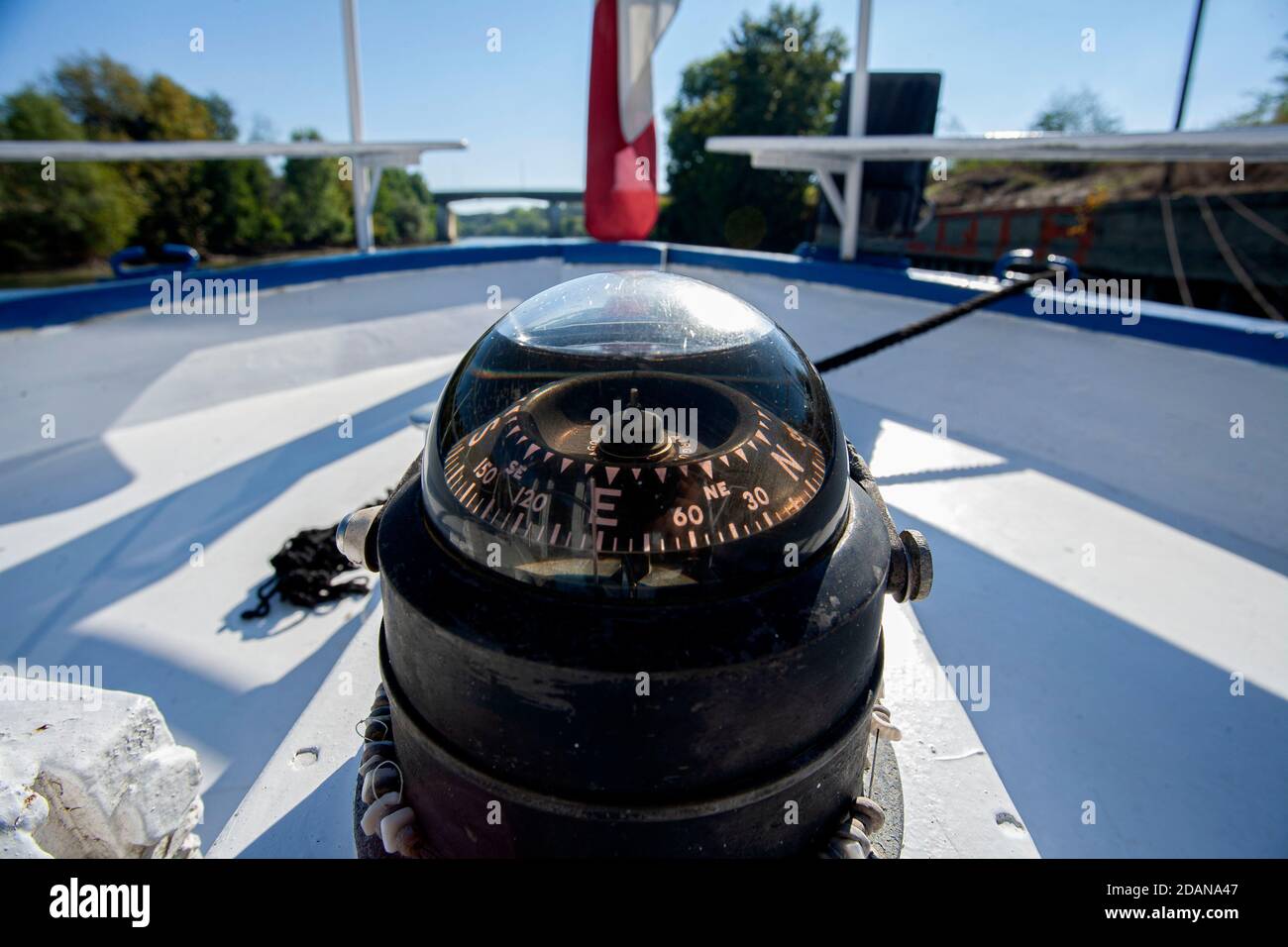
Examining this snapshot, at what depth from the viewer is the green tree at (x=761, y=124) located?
27.5 meters

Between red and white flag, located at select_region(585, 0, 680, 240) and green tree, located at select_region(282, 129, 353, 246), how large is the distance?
125ft

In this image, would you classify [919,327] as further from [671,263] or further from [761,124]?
[761,124]

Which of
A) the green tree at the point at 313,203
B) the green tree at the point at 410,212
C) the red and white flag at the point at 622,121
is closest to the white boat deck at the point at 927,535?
the red and white flag at the point at 622,121

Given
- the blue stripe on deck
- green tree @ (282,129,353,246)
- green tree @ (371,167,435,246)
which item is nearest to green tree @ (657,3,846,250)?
green tree @ (282,129,353,246)

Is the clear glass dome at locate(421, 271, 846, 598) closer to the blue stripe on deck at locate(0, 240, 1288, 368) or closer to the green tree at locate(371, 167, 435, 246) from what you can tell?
the blue stripe on deck at locate(0, 240, 1288, 368)

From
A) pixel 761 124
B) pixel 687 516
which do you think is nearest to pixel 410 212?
pixel 761 124

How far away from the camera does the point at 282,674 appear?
199cm

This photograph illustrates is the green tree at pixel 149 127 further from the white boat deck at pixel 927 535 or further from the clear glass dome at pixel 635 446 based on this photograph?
the clear glass dome at pixel 635 446

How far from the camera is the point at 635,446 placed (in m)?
1.04
